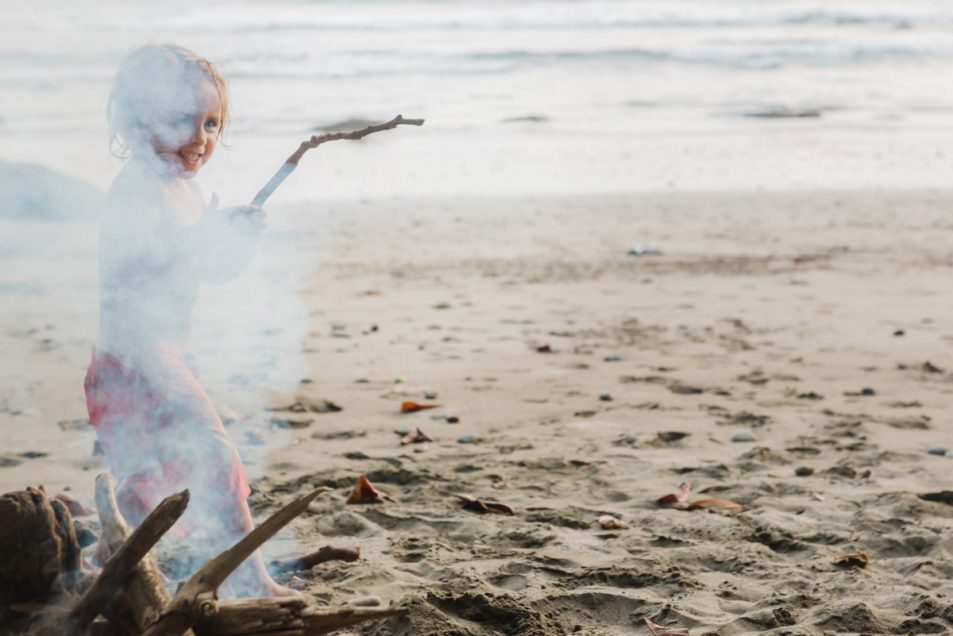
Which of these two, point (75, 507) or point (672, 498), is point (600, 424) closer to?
point (672, 498)

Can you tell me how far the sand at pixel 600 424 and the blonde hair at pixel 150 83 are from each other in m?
1.37

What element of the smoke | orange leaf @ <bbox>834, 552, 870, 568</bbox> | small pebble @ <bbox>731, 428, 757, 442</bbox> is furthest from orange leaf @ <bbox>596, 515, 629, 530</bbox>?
the smoke

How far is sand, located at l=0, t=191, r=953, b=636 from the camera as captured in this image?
10.6 feet

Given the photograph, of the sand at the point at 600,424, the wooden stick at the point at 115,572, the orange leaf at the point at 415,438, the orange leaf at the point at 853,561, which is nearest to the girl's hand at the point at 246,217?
the wooden stick at the point at 115,572

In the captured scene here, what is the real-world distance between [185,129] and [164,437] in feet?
2.35

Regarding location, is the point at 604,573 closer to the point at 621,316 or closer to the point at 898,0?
the point at 621,316

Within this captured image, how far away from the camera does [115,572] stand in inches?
84.3

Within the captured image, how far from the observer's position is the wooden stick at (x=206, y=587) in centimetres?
206

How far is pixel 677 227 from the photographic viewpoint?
10820mm

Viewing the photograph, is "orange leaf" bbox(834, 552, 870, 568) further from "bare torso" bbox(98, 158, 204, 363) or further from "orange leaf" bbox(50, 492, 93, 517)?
"orange leaf" bbox(50, 492, 93, 517)

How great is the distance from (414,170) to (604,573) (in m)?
11.2

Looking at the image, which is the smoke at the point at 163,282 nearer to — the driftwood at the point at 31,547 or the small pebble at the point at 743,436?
the driftwood at the point at 31,547

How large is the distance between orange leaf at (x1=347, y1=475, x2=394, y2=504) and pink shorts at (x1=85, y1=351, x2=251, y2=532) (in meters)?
1.30

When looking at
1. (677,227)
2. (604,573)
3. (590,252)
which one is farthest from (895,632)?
(677,227)
